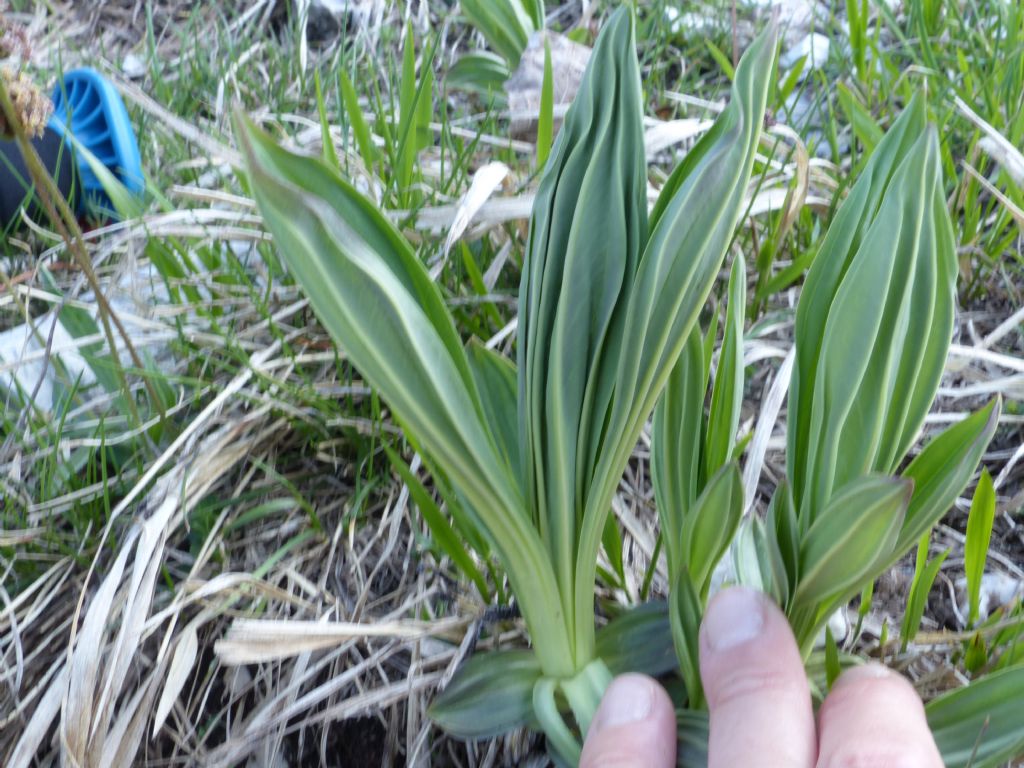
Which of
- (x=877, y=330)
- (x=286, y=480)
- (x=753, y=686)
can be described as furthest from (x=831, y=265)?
(x=286, y=480)

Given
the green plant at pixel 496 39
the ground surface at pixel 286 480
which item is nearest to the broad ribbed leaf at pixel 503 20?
the green plant at pixel 496 39

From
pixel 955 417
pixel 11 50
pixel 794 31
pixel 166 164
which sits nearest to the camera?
pixel 11 50

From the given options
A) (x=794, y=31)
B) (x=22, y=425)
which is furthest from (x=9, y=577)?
(x=794, y=31)

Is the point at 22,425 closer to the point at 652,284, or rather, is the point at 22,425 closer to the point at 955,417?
the point at 652,284

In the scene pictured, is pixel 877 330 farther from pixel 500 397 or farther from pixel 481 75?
pixel 481 75

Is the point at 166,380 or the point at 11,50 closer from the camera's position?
the point at 11,50

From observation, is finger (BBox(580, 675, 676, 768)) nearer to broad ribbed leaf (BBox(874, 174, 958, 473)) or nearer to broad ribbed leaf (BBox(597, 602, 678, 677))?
broad ribbed leaf (BBox(597, 602, 678, 677))

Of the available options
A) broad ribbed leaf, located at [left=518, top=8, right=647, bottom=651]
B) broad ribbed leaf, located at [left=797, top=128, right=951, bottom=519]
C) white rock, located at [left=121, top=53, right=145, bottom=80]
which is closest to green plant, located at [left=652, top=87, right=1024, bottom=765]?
broad ribbed leaf, located at [left=797, top=128, right=951, bottom=519]
